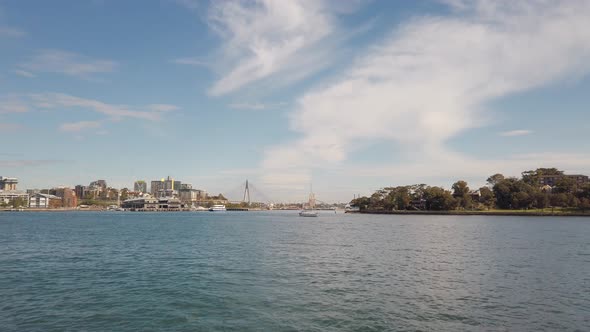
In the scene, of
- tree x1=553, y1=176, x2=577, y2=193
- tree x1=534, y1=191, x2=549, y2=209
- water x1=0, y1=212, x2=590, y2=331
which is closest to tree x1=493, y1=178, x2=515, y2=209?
tree x1=534, y1=191, x2=549, y2=209

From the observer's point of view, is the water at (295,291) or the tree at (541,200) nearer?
the water at (295,291)

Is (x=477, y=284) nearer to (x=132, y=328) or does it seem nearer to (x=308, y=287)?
(x=308, y=287)

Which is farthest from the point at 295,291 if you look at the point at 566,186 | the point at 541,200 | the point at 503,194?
the point at 566,186

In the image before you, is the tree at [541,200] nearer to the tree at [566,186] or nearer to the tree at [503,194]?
the tree at [503,194]

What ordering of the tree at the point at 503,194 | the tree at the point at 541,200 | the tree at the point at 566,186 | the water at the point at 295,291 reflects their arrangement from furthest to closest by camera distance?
the tree at the point at 503,194
the tree at the point at 566,186
the tree at the point at 541,200
the water at the point at 295,291

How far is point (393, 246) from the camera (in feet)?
172

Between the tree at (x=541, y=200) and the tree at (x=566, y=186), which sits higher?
the tree at (x=566, y=186)

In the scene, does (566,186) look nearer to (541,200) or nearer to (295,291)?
(541,200)

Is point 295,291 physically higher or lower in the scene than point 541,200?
lower

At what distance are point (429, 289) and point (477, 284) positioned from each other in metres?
4.44

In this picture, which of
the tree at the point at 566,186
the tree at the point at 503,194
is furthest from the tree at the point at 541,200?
the tree at the point at 566,186

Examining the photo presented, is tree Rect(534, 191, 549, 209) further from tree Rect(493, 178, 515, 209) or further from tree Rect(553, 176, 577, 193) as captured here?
tree Rect(553, 176, 577, 193)

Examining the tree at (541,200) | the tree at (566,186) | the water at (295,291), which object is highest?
the tree at (566,186)

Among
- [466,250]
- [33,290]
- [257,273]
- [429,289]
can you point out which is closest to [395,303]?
[429,289]
